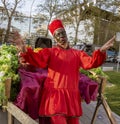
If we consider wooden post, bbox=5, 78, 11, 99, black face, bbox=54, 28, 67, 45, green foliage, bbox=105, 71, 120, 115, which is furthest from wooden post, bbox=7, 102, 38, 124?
green foliage, bbox=105, 71, 120, 115

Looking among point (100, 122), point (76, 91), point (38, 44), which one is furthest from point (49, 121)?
point (38, 44)

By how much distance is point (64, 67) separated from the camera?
159 inches

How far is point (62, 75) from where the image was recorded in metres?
4.04

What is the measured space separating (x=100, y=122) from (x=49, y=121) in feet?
9.88

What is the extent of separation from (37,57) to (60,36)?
15.0 inches

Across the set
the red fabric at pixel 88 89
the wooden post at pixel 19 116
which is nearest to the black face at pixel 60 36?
the wooden post at pixel 19 116

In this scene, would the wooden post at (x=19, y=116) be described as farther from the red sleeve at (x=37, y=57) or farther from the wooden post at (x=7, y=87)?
the red sleeve at (x=37, y=57)

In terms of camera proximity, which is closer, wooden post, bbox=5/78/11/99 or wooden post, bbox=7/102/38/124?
wooden post, bbox=7/102/38/124

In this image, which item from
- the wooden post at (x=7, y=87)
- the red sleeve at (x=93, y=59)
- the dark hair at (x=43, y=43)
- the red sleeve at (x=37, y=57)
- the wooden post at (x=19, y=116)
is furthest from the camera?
the dark hair at (x=43, y=43)

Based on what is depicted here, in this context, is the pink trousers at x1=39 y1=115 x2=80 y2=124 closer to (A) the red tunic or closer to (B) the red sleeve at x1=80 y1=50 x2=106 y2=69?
(A) the red tunic

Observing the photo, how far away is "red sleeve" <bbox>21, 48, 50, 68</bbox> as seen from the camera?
12.7 ft

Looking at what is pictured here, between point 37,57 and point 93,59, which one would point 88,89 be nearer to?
point 93,59

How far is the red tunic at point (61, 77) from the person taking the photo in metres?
4.03

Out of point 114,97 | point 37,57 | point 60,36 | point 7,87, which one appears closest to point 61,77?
point 37,57
